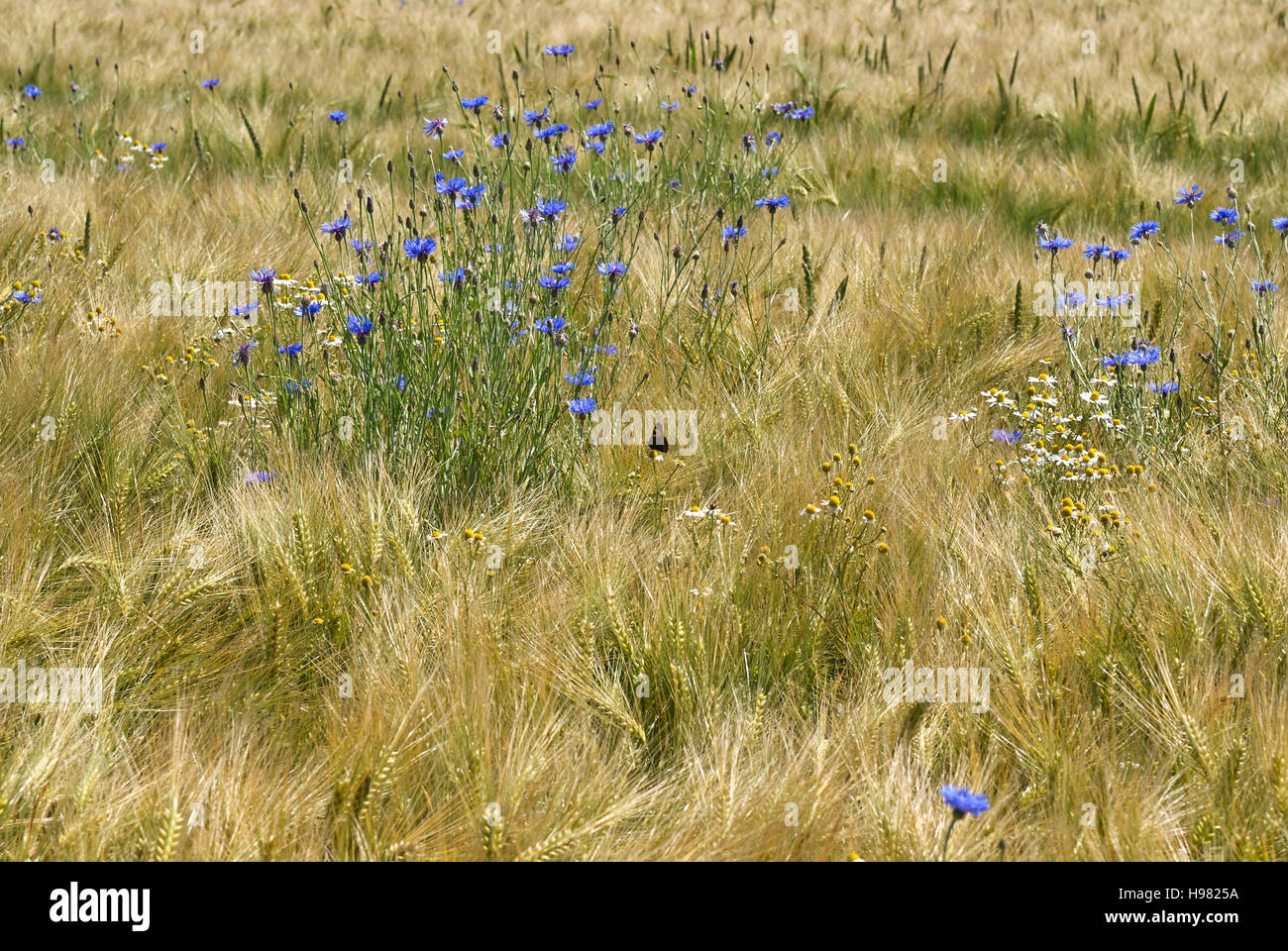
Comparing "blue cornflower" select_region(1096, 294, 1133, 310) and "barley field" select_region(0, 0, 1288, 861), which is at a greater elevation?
"blue cornflower" select_region(1096, 294, 1133, 310)

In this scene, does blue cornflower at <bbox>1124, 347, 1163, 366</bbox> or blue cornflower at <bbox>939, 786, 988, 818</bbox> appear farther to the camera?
blue cornflower at <bbox>1124, 347, 1163, 366</bbox>

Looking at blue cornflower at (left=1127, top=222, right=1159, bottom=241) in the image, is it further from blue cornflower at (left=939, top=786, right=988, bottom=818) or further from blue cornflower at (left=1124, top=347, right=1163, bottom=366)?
blue cornflower at (left=939, top=786, right=988, bottom=818)

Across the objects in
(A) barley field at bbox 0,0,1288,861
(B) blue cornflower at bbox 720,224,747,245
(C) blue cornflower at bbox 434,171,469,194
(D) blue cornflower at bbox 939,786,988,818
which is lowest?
(A) barley field at bbox 0,0,1288,861

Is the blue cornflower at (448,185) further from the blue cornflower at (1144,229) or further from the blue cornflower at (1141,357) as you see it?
the blue cornflower at (1144,229)

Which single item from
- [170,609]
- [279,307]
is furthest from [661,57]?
[170,609]

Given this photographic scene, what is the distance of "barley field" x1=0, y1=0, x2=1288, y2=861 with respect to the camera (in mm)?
1345

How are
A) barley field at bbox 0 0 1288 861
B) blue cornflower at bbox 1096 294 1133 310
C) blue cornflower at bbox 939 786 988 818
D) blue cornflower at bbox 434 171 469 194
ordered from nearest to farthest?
blue cornflower at bbox 939 786 988 818 < barley field at bbox 0 0 1288 861 < blue cornflower at bbox 434 171 469 194 < blue cornflower at bbox 1096 294 1133 310

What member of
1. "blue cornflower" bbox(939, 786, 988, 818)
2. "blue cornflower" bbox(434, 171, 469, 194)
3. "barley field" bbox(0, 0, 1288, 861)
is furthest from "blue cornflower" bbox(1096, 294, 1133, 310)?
"blue cornflower" bbox(939, 786, 988, 818)

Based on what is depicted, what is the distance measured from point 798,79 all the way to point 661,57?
113cm

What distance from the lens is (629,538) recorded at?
75.2 inches

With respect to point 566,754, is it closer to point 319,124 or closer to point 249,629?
point 249,629

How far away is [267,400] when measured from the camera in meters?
2.34

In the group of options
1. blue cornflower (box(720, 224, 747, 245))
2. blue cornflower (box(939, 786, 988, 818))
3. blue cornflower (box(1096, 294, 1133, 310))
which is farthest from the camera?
blue cornflower (box(720, 224, 747, 245))

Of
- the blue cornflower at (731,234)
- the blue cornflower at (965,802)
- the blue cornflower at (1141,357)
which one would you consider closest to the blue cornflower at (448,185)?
the blue cornflower at (731,234)
